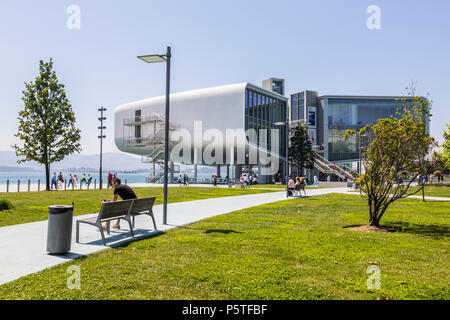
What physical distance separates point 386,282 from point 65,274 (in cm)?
482

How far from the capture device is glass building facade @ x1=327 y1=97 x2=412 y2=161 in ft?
→ 243

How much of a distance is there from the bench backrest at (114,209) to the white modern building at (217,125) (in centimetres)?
4161

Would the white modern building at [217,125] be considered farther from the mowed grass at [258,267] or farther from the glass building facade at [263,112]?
the mowed grass at [258,267]

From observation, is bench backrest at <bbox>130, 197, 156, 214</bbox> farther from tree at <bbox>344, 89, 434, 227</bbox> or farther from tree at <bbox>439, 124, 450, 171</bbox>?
tree at <bbox>439, 124, 450, 171</bbox>

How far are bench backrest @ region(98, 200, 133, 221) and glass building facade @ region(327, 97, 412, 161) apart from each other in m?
69.5

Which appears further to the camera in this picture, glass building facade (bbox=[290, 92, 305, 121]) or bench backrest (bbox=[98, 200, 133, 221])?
glass building facade (bbox=[290, 92, 305, 121])

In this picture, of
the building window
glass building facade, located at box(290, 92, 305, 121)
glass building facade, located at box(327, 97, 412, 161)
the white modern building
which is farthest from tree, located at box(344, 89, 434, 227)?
glass building facade, located at box(290, 92, 305, 121)

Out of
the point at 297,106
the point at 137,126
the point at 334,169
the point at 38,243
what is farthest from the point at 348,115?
the point at 38,243

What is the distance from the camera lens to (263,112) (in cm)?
5534

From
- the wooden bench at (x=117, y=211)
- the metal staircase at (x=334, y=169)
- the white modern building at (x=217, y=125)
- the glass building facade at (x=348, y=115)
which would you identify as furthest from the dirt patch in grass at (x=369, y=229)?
the glass building facade at (x=348, y=115)

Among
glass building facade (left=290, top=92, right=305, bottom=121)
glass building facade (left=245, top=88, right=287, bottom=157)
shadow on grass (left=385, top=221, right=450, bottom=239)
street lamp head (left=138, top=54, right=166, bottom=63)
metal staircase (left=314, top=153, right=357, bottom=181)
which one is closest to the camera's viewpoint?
shadow on grass (left=385, top=221, right=450, bottom=239)

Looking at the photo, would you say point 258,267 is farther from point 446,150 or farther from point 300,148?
point 300,148
